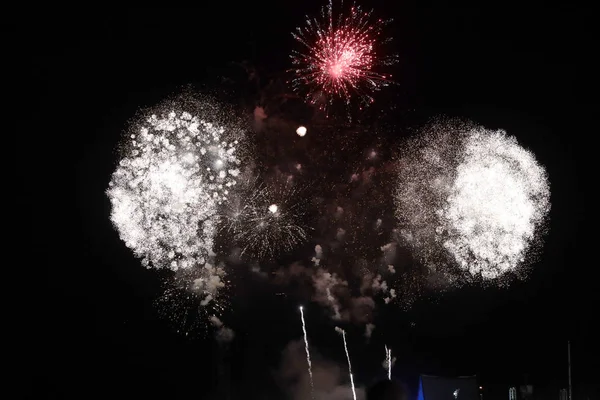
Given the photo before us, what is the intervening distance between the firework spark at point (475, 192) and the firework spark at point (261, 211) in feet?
8.65

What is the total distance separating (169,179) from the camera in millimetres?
11594

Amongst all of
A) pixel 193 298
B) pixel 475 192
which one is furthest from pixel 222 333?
pixel 475 192

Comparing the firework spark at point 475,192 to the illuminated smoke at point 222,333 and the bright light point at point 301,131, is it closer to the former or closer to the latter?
the bright light point at point 301,131

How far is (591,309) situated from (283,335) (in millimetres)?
10117

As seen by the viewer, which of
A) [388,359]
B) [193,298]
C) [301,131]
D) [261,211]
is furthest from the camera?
[388,359]

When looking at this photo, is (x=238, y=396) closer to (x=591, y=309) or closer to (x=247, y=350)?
(x=247, y=350)

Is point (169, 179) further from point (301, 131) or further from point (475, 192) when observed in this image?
point (475, 192)

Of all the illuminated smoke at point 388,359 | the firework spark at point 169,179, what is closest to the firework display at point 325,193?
the firework spark at point 169,179

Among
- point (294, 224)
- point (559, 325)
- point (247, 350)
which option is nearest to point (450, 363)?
point (559, 325)

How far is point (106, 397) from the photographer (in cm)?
1656

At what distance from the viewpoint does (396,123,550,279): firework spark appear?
12.1 meters

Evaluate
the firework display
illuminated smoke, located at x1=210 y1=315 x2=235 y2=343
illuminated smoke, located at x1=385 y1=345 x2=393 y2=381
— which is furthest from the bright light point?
illuminated smoke, located at x1=385 y1=345 x2=393 y2=381

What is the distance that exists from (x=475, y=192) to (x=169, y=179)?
673cm

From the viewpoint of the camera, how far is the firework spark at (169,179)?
11539mm
